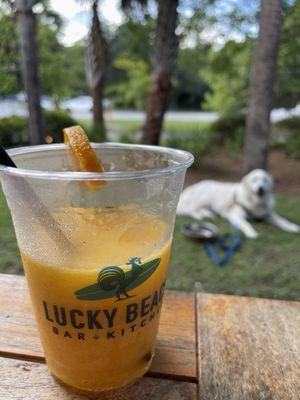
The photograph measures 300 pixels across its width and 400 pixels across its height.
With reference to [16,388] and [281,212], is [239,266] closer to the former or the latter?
[281,212]

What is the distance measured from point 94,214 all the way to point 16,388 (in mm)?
303

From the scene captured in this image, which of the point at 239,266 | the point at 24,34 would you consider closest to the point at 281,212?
the point at 239,266

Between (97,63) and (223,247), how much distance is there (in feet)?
14.5

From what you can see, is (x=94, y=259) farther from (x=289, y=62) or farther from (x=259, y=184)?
(x=289, y=62)

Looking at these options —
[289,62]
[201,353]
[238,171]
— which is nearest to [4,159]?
[201,353]

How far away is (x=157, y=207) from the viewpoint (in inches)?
21.2

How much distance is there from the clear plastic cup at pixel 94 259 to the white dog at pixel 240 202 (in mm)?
2522

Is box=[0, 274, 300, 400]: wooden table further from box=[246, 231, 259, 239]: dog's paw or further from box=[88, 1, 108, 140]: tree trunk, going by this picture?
box=[88, 1, 108, 140]: tree trunk

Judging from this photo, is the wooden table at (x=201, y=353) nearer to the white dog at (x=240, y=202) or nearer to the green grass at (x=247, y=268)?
the green grass at (x=247, y=268)

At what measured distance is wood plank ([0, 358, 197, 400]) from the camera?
543 mm

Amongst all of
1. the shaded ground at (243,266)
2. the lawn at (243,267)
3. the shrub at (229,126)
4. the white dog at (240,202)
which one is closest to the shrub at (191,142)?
the shrub at (229,126)

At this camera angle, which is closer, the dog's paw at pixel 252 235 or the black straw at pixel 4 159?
the black straw at pixel 4 159

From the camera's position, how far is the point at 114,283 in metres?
0.49

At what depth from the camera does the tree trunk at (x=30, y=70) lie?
2428 millimetres
